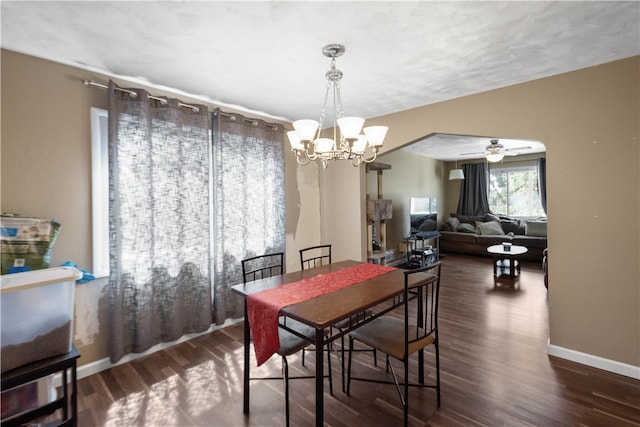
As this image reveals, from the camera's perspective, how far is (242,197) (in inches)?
127

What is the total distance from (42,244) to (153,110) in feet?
4.43

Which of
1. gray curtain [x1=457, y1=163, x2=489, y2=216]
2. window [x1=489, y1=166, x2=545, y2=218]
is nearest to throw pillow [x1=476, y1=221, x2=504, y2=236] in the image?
gray curtain [x1=457, y1=163, x2=489, y2=216]

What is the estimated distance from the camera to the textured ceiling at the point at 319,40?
161 cm

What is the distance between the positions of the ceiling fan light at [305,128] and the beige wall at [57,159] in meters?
1.79

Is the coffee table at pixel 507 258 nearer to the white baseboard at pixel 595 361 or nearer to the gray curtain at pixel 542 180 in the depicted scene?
the gray curtain at pixel 542 180

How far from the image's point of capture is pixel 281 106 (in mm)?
3250

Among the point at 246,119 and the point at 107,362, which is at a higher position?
the point at 246,119

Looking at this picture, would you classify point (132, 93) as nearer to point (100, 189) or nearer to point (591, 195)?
point (100, 189)

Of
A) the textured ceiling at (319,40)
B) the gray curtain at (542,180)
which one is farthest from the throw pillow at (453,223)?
the textured ceiling at (319,40)

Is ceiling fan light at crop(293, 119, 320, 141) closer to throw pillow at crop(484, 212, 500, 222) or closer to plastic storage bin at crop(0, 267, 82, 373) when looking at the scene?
plastic storage bin at crop(0, 267, 82, 373)

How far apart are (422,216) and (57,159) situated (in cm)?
593

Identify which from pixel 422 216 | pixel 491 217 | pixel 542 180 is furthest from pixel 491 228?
pixel 422 216

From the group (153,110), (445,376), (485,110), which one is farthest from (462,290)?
(153,110)

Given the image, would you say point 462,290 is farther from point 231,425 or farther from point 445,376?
point 231,425
